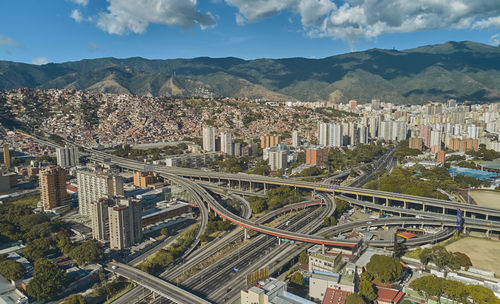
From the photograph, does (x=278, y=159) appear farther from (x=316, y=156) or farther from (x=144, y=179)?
(x=144, y=179)

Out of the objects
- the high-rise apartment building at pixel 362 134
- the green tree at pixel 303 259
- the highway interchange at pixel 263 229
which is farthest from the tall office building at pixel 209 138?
the green tree at pixel 303 259

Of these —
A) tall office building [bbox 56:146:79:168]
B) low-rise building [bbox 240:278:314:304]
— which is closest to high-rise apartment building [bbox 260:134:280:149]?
tall office building [bbox 56:146:79:168]

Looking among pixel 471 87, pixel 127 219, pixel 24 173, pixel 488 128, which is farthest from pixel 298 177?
pixel 471 87

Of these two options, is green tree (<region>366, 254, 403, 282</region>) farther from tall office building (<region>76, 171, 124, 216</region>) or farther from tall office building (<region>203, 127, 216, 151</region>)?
tall office building (<region>203, 127, 216, 151</region>)

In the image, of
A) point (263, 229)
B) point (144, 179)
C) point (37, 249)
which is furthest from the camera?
point (144, 179)

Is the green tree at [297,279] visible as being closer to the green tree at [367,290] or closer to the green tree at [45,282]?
the green tree at [367,290]

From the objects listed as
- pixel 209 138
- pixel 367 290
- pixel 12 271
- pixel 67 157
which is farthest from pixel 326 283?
pixel 209 138
